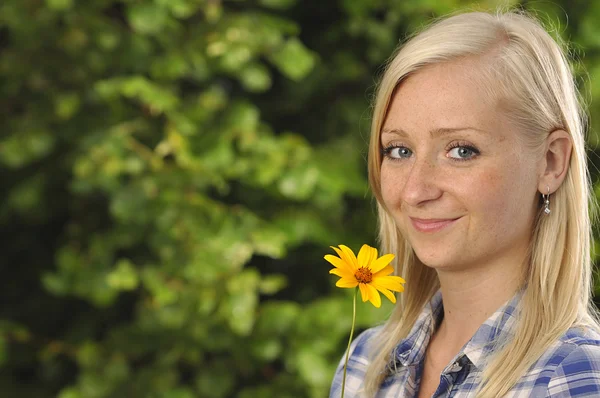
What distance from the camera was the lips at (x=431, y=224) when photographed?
1.10 m

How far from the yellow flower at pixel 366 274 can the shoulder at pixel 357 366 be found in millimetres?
366

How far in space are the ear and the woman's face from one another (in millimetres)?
13

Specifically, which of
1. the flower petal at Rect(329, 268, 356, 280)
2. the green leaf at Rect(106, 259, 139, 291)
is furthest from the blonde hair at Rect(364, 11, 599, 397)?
the green leaf at Rect(106, 259, 139, 291)

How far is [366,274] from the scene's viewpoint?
1.03m

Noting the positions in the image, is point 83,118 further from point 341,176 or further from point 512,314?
point 512,314

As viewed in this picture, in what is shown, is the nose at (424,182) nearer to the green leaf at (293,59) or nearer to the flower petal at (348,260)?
the flower petal at (348,260)

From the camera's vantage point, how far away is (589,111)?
2234 mm

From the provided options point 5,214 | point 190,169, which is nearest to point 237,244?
point 190,169

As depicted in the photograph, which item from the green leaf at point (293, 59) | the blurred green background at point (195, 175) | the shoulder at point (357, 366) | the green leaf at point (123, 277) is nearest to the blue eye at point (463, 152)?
the shoulder at point (357, 366)

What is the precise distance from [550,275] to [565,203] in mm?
93

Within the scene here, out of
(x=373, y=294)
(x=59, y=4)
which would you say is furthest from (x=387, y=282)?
(x=59, y=4)

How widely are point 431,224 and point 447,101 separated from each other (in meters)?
0.15

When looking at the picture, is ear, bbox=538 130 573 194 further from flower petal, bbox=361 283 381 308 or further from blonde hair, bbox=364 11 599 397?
flower petal, bbox=361 283 381 308

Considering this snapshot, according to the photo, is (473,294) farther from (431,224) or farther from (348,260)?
(348,260)
